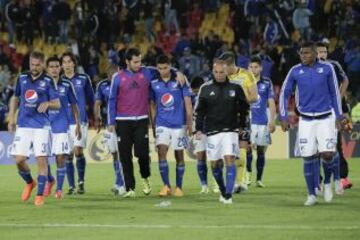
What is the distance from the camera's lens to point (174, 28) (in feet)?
117

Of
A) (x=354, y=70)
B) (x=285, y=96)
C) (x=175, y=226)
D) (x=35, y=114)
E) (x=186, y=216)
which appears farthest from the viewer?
(x=354, y=70)

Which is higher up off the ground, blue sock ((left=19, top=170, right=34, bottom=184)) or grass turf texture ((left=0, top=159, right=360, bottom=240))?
blue sock ((left=19, top=170, right=34, bottom=184))

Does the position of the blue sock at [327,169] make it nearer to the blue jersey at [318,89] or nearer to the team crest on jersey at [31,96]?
the blue jersey at [318,89]

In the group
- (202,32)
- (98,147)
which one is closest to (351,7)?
(202,32)

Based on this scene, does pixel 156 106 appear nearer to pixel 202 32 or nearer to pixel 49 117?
Answer: pixel 49 117

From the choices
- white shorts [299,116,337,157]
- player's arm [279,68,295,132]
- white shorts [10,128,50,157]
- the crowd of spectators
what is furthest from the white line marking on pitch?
the crowd of spectators

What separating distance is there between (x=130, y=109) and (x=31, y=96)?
6.68 ft

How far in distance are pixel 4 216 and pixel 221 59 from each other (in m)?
3.92

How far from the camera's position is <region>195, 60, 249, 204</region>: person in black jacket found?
1645 cm

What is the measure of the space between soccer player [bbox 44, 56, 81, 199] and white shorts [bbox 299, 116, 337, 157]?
4062 mm

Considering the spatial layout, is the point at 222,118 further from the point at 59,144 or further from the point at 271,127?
the point at 271,127

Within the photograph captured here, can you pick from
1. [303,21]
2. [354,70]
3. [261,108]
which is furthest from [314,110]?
[303,21]

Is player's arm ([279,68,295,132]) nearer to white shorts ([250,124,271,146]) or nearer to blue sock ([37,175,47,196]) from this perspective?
blue sock ([37,175,47,196])

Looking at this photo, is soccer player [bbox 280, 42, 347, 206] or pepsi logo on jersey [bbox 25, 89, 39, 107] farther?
pepsi logo on jersey [bbox 25, 89, 39, 107]
